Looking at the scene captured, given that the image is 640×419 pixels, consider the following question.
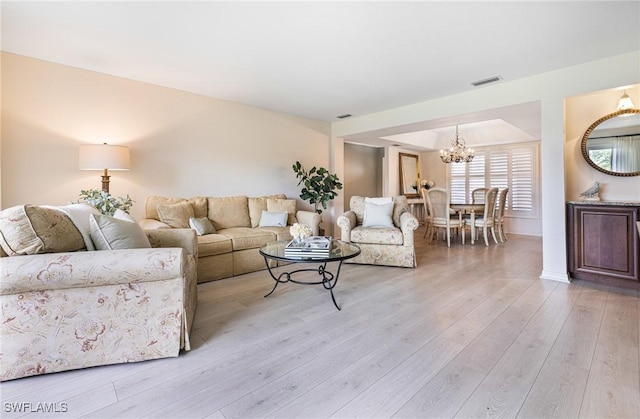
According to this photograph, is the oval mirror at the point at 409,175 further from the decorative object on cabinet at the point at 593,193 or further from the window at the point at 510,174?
the decorative object on cabinet at the point at 593,193

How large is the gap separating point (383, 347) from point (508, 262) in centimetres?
316

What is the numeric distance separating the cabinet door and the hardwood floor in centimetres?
27

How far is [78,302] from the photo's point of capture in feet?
5.29

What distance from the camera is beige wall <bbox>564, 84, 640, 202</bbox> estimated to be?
10.8 feet

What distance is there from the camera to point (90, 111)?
3328 mm

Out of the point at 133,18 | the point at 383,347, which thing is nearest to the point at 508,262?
the point at 383,347

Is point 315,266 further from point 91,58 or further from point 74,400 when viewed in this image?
point 91,58

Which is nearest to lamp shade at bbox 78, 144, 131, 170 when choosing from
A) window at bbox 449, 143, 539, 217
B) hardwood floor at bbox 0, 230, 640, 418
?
hardwood floor at bbox 0, 230, 640, 418

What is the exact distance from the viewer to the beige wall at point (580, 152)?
3307 millimetres

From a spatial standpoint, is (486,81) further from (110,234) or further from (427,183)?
(427,183)

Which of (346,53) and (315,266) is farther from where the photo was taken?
(315,266)

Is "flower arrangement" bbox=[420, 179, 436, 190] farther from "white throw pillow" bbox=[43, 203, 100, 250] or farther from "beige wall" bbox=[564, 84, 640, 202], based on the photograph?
"white throw pillow" bbox=[43, 203, 100, 250]

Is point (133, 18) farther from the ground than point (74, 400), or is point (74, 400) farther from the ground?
A: point (133, 18)

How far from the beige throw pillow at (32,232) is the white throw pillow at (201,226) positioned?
5.74 ft
